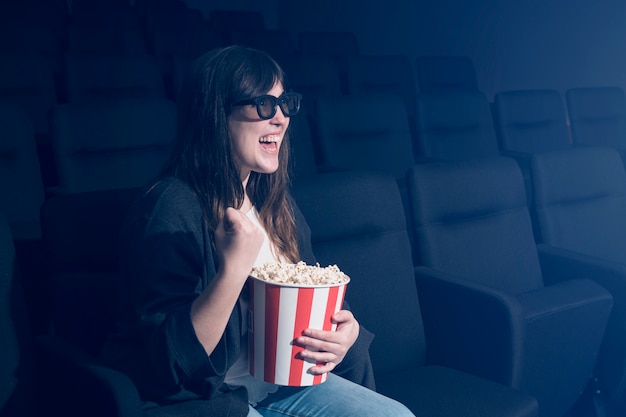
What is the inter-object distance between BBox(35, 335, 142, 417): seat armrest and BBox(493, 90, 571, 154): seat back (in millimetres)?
2808

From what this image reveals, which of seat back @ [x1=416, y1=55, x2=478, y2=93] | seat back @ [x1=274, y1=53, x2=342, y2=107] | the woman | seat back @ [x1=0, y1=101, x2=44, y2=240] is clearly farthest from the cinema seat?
seat back @ [x1=416, y1=55, x2=478, y2=93]

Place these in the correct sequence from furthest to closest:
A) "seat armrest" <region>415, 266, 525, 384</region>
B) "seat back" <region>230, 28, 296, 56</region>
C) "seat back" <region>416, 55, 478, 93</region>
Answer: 1. "seat back" <region>230, 28, 296, 56</region>
2. "seat back" <region>416, 55, 478, 93</region>
3. "seat armrest" <region>415, 266, 525, 384</region>

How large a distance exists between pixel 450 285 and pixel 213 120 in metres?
0.78

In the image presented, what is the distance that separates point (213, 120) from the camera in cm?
118

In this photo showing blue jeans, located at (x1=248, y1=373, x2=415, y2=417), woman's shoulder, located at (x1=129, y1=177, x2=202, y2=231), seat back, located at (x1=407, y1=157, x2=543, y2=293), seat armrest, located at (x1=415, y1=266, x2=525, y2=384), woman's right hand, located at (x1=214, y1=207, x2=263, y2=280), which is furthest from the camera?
seat back, located at (x1=407, y1=157, x2=543, y2=293)

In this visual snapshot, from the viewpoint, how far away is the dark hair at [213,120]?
1.19m

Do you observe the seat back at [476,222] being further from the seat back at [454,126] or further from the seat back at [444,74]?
the seat back at [444,74]

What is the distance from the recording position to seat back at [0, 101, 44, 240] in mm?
2213

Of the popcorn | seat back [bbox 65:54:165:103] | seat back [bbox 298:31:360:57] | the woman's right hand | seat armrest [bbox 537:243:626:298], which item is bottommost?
seat armrest [bbox 537:243:626:298]

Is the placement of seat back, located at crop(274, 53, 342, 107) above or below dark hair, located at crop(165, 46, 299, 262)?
above

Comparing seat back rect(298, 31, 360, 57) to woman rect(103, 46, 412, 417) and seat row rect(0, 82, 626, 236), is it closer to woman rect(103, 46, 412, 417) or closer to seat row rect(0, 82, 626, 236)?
seat row rect(0, 82, 626, 236)

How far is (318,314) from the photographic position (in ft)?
3.52

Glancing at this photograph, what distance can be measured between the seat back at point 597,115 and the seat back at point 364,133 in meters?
1.12

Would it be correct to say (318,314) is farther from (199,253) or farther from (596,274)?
(596,274)
